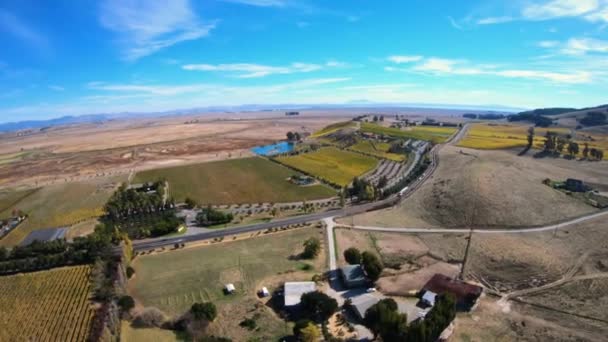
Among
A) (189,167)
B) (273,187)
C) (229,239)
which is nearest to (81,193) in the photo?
(189,167)

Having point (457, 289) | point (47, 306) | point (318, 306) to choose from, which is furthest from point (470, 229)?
point (47, 306)

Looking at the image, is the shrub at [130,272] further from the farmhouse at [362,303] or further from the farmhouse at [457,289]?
the farmhouse at [457,289]

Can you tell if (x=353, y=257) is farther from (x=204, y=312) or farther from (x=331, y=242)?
(x=204, y=312)

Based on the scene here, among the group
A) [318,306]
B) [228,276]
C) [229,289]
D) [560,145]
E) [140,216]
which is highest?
[560,145]

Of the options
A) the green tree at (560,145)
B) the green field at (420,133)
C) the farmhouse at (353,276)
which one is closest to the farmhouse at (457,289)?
the farmhouse at (353,276)

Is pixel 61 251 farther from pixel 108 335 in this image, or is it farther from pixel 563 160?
pixel 563 160
